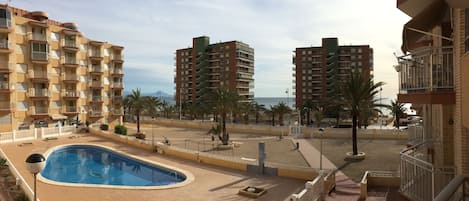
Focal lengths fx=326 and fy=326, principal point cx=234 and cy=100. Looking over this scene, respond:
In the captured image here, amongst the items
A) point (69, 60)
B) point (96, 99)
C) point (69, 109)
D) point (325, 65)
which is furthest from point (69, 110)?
point (325, 65)

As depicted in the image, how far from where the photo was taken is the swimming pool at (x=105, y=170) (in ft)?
76.7

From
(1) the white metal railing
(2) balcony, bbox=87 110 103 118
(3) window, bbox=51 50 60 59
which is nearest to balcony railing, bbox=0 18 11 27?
(3) window, bbox=51 50 60 59

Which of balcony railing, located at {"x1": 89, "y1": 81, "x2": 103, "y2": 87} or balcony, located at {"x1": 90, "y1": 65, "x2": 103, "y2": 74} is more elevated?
balcony, located at {"x1": 90, "y1": 65, "x2": 103, "y2": 74}

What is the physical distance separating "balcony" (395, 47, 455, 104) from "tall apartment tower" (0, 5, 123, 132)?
49313mm

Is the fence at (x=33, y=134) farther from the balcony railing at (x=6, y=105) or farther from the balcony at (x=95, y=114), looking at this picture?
the balcony at (x=95, y=114)

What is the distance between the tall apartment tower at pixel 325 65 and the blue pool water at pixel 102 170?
257ft

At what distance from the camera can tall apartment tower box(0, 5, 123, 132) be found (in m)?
44.6

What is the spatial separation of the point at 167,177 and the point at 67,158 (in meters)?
14.3

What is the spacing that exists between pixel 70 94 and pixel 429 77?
54653mm

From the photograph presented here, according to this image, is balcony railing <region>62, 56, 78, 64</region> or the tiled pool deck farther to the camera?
balcony railing <region>62, 56, 78, 64</region>

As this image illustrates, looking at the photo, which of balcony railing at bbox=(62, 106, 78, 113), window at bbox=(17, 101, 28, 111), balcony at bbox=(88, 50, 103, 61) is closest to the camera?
window at bbox=(17, 101, 28, 111)

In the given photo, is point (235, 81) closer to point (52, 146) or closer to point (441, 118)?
point (52, 146)

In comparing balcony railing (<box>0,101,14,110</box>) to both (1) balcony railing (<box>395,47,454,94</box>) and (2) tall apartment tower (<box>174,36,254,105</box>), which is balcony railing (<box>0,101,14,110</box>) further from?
(2) tall apartment tower (<box>174,36,254,105</box>)

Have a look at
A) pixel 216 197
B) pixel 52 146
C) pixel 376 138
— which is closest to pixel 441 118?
pixel 216 197
